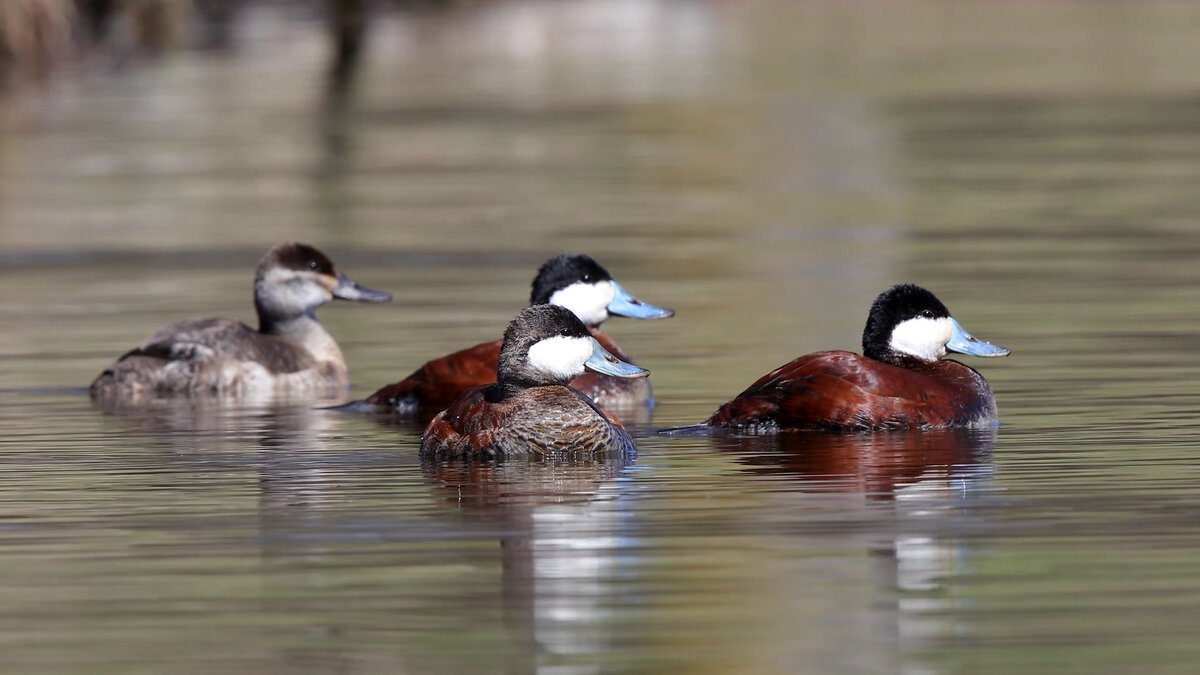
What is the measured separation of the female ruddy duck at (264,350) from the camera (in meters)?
13.5

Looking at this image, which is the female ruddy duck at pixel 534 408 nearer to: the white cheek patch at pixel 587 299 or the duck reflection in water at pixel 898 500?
the duck reflection in water at pixel 898 500

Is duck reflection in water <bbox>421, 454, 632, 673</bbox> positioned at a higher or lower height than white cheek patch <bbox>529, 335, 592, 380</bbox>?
lower

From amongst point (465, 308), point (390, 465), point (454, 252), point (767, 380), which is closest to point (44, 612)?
point (390, 465)

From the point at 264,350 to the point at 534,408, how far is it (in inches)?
165

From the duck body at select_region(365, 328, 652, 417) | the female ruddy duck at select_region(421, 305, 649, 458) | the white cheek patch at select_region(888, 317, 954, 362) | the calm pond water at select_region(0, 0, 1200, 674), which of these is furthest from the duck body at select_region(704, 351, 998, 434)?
the duck body at select_region(365, 328, 652, 417)

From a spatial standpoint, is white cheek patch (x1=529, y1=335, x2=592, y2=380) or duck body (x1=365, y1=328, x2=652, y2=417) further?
duck body (x1=365, y1=328, x2=652, y2=417)

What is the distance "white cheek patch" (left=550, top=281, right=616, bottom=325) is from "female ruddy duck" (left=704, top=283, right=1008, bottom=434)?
1880mm

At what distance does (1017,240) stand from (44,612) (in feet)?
44.5

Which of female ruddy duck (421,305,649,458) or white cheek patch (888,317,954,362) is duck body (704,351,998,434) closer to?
white cheek patch (888,317,954,362)

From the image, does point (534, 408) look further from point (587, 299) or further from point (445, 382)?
point (587, 299)

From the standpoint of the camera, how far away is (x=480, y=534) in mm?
8555

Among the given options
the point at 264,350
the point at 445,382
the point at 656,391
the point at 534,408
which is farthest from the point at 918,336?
the point at 264,350

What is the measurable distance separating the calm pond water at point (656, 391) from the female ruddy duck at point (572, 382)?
0.29m

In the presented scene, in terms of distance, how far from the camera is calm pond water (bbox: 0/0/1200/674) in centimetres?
715
